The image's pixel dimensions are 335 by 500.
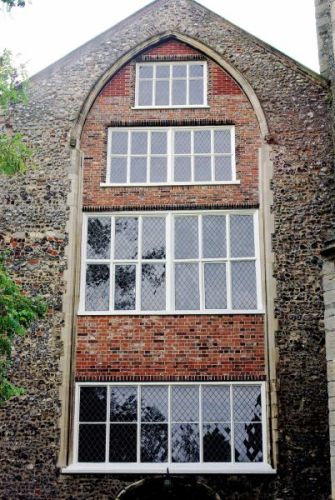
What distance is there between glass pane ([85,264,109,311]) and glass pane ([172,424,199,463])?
303cm

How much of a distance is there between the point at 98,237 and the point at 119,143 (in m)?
2.43

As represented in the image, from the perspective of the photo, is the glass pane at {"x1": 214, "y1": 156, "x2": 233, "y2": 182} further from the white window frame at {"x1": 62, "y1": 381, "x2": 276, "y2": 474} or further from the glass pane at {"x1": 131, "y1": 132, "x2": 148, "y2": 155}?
the white window frame at {"x1": 62, "y1": 381, "x2": 276, "y2": 474}

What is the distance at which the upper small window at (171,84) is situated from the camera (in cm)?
1689

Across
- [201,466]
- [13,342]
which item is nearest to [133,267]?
[13,342]

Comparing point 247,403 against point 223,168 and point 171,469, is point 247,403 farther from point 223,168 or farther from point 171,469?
point 223,168

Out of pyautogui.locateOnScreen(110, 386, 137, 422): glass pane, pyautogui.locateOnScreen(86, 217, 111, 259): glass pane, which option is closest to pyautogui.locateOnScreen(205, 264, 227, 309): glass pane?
pyautogui.locateOnScreen(86, 217, 111, 259): glass pane

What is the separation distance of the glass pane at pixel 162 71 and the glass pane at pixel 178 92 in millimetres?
307

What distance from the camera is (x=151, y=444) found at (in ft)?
46.7

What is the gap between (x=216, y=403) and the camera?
47.2 ft

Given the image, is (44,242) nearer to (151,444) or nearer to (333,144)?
(151,444)

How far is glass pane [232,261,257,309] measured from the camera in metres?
15.1

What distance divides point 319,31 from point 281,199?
4738 mm

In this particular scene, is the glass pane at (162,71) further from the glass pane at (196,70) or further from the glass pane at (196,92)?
the glass pane at (196,92)

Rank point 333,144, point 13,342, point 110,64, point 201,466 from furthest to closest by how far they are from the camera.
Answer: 1. point 110,64
2. point 333,144
3. point 13,342
4. point 201,466
